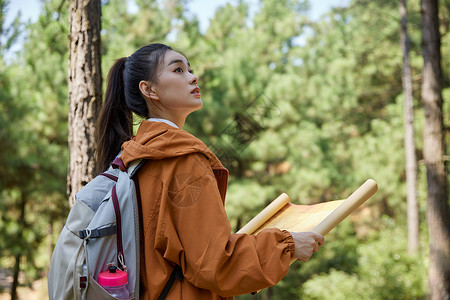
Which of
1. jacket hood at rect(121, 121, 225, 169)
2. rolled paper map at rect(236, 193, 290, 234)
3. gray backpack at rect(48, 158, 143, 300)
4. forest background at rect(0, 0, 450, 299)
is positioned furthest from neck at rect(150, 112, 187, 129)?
forest background at rect(0, 0, 450, 299)

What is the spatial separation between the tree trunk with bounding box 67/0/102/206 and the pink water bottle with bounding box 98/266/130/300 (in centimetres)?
122

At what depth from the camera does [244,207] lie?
9.65m

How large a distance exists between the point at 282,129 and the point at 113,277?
33.6 ft

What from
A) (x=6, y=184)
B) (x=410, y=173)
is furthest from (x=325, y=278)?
(x=6, y=184)

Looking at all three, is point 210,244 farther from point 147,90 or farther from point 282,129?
point 282,129

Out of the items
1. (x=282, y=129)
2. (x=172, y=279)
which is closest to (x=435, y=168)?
(x=172, y=279)

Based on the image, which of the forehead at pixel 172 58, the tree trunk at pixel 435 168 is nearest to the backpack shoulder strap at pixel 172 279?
the forehead at pixel 172 58

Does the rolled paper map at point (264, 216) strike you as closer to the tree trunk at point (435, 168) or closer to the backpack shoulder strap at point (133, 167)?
the backpack shoulder strap at point (133, 167)

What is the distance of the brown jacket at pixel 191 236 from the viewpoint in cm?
114

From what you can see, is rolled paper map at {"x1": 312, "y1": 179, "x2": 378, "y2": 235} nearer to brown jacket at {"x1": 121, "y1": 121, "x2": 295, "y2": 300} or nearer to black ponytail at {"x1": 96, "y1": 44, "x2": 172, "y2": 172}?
brown jacket at {"x1": 121, "y1": 121, "x2": 295, "y2": 300}

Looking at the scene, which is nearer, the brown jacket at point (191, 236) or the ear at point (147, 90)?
the brown jacket at point (191, 236)

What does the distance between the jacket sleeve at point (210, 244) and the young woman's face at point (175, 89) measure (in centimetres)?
25

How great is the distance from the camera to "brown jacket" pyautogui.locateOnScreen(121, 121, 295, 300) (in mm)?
1145

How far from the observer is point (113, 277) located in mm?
Answer: 1155
